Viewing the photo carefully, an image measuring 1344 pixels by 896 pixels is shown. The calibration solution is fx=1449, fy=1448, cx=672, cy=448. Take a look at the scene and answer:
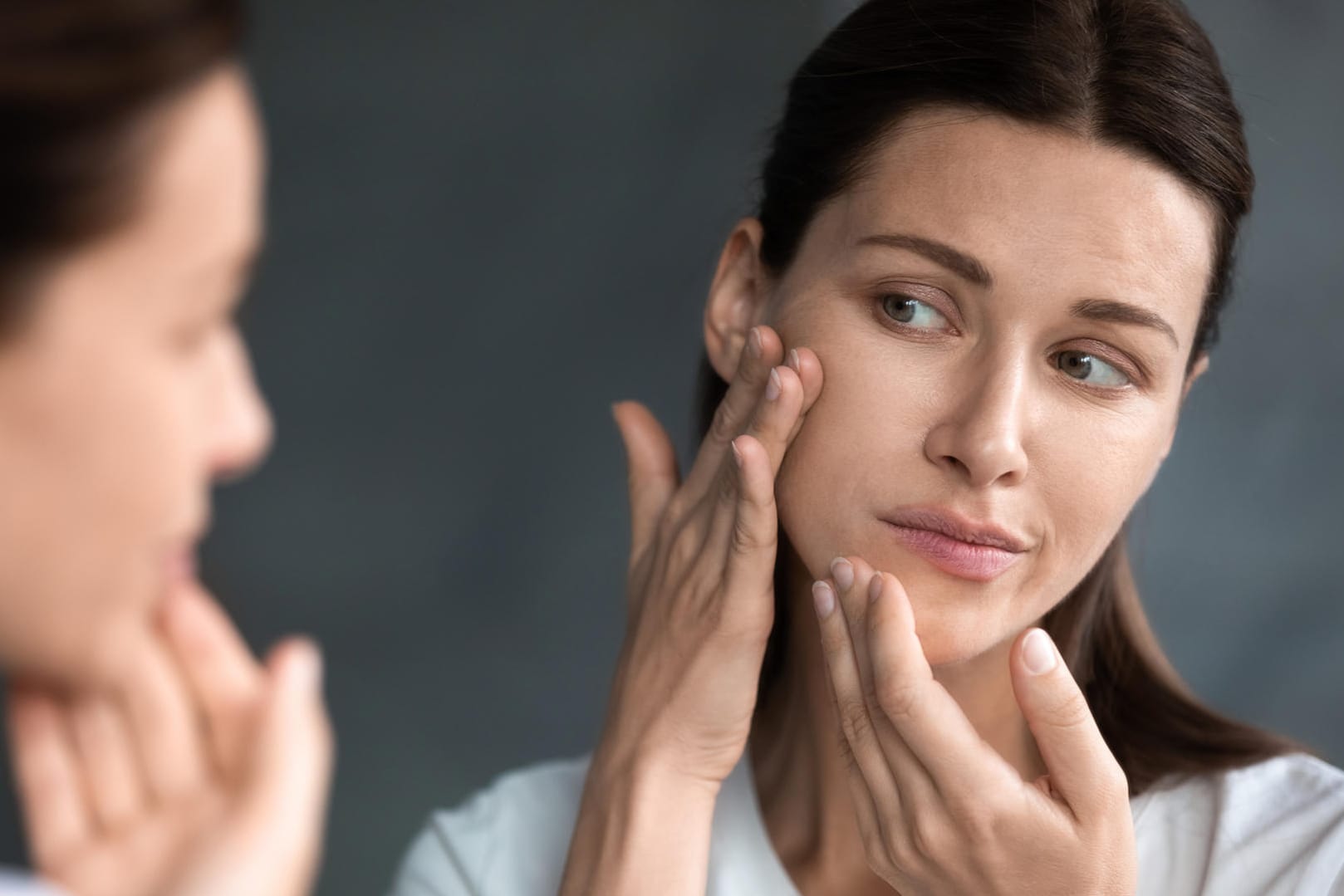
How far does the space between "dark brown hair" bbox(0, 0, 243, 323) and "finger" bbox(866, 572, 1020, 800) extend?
31.4 inches

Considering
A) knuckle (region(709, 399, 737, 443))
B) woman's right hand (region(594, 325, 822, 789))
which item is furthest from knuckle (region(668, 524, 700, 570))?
knuckle (region(709, 399, 737, 443))

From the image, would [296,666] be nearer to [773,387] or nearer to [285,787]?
[285,787]

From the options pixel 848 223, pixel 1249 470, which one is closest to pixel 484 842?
pixel 848 223

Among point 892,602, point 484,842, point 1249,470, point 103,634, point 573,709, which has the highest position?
point 103,634

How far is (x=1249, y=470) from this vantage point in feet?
7.59

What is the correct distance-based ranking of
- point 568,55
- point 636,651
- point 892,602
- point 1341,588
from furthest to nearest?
1. point 568,55
2. point 1341,588
3. point 636,651
4. point 892,602

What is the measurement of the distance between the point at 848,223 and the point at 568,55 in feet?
4.07

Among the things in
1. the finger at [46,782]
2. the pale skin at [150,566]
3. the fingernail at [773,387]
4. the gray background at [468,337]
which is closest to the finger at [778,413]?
the fingernail at [773,387]

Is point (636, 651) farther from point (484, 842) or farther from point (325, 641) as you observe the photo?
point (325, 641)

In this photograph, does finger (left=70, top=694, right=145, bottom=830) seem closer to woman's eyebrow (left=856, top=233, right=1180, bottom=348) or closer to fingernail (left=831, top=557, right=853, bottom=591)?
fingernail (left=831, top=557, right=853, bottom=591)

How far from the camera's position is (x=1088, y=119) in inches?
53.4

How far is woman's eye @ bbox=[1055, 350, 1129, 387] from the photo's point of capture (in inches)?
53.6

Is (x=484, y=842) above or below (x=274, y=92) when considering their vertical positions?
below

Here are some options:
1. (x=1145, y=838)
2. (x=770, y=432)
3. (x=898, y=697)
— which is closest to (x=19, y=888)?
(x=898, y=697)
